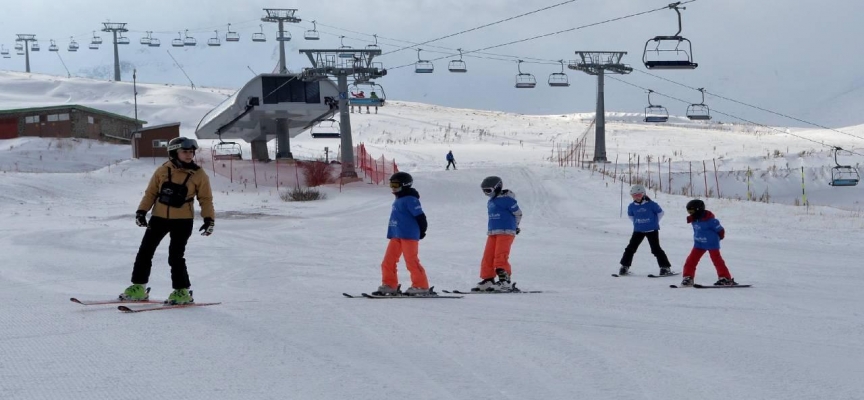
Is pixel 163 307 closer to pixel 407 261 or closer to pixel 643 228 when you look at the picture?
pixel 407 261

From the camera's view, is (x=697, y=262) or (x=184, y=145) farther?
(x=697, y=262)

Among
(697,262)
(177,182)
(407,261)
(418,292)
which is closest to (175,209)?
(177,182)

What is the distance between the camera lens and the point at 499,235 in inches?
489

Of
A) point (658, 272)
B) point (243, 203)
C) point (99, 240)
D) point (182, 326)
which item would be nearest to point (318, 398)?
point (182, 326)

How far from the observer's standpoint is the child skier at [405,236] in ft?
36.5

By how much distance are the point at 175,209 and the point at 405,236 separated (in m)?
2.84

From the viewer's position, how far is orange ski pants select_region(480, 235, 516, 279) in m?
12.4

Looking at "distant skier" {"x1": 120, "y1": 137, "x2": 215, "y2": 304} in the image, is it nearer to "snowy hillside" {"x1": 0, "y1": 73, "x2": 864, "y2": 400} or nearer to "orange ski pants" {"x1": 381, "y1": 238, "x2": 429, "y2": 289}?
"snowy hillside" {"x1": 0, "y1": 73, "x2": 864, "y2": 400}

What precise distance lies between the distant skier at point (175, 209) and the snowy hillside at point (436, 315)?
0.58m

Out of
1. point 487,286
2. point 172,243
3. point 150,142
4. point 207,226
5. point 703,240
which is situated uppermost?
point 150,142

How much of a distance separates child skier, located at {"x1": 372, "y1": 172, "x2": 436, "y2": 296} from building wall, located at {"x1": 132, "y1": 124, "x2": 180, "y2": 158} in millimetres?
41633

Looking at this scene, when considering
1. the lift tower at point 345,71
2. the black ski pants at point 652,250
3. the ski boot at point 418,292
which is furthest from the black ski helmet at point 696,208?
the lift tower at point 345,71

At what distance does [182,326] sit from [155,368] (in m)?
1.68

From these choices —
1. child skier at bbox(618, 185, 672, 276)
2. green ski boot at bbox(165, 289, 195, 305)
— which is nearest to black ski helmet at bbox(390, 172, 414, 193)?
green ski boot at bbox(165, 289, 195, 305)
